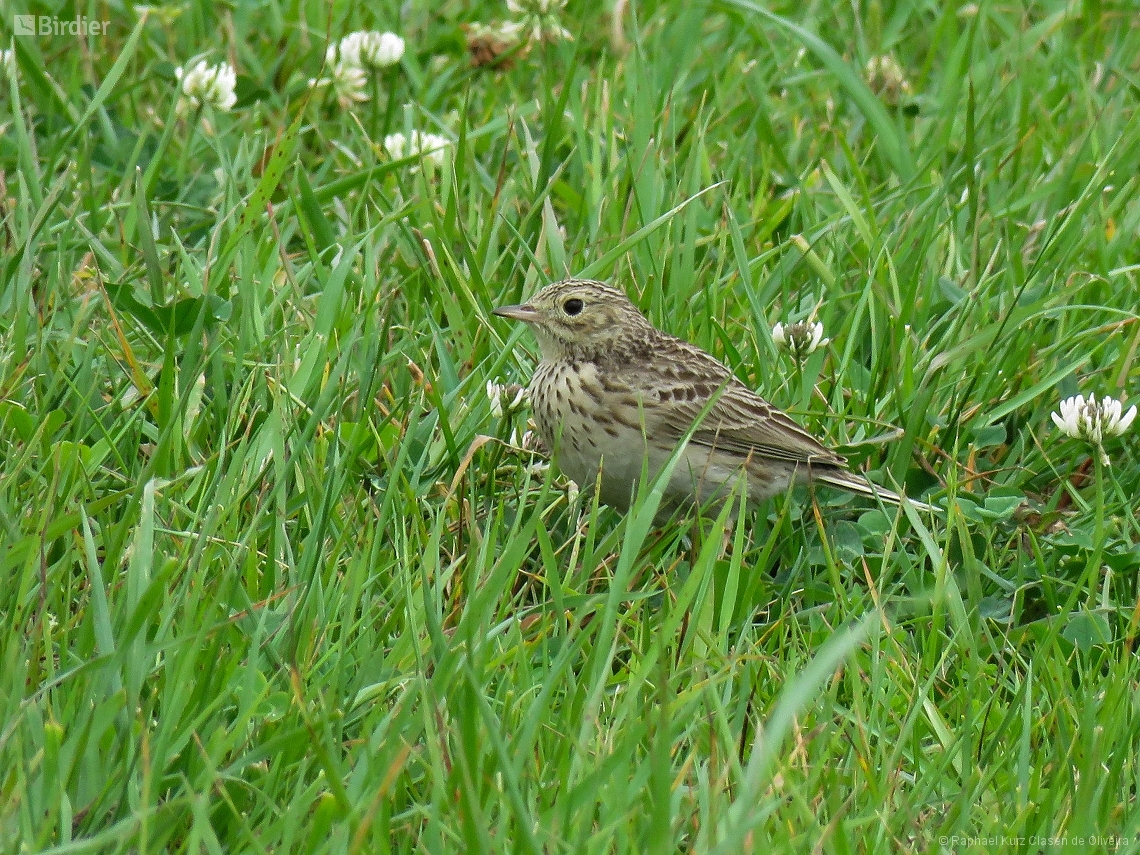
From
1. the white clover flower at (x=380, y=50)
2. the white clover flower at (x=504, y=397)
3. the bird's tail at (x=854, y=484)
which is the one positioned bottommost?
the bird's tail at (x=854, y=484)

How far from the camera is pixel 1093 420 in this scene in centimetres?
500

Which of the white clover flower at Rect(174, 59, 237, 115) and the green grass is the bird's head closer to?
the green grass

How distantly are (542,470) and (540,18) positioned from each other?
299cm

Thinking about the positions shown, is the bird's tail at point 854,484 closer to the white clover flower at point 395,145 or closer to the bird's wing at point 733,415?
the bird's wing at point 733,415

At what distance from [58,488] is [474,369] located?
1.57m

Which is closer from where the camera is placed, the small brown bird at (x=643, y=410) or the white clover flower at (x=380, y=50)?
the small brown bird at (x=643, y=410)

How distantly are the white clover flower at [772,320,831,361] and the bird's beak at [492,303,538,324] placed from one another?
0.86 meters

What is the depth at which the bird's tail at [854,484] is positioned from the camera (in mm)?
5004

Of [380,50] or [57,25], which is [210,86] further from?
[57,25]

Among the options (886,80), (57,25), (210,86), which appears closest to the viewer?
(210,86)

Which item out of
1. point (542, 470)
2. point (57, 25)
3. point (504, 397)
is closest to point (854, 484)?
point (542, 470)

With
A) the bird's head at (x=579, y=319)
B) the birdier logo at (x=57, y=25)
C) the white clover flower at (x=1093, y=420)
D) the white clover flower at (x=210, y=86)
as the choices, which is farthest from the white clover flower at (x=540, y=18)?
the white clover flower at (x=1093, y=420)

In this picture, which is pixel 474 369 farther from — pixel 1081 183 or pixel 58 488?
pixel 1081 183

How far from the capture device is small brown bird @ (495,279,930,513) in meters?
5.09
